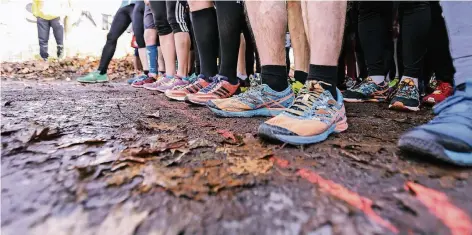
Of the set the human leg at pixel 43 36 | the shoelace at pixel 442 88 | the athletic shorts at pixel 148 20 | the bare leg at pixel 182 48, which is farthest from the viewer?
the human leg at pixel 43 36

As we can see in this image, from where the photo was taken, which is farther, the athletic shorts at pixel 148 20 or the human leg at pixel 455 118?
the athletic shorts at pixel 148 20

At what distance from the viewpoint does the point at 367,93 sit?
2.42 m

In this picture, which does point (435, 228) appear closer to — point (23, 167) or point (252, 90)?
point (23, 167)

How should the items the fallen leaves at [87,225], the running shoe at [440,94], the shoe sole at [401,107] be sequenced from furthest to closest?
the running shoe at [440,94] < the shoe sole at [401,107] < the fallen leaves at [87,225]

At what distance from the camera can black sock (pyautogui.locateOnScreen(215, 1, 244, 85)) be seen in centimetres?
201

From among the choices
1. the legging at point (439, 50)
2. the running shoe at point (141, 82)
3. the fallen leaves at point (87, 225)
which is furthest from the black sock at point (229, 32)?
the running shoe at point (141, 82)

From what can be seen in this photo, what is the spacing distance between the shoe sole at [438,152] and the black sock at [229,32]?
1449 mm

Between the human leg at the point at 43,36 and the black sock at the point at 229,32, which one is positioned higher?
the human leg at the point at 43,36

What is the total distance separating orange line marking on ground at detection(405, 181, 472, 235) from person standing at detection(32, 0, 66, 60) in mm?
5116

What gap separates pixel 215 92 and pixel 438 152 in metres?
1.46

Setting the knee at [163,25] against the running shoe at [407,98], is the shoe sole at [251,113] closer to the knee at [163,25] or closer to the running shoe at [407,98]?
the running shoe at [407,98]

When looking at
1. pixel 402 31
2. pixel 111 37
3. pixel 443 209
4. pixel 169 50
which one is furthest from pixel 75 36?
pixel 443 209

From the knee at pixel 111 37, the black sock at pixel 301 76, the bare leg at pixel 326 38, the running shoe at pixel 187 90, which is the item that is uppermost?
the knee at pixel 111 37

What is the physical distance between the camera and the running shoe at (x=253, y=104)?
1611 millimetres
